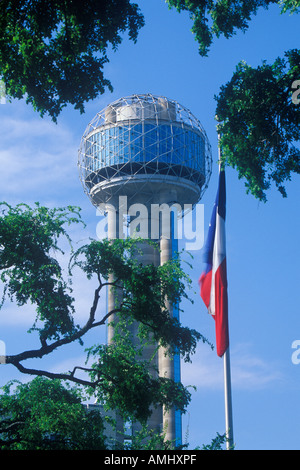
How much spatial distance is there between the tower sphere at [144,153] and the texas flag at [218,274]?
6514 cm

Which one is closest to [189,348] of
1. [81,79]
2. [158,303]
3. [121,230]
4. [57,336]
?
[158,303]

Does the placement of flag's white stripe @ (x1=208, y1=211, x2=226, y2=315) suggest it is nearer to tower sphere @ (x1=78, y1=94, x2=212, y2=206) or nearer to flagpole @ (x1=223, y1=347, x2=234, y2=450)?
flagpole @ (x1=223, y1=347, x2=234, y2=450)

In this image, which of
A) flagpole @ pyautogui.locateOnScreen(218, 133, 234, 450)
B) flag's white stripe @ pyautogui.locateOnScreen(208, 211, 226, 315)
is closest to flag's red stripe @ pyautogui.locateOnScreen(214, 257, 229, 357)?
flag's white stripe @ pyautogui.locateOnScreen(208, 211, 226, 315)

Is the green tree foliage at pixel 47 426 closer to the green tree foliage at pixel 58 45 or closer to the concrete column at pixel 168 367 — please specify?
the green tree foliage at pixel 58 45

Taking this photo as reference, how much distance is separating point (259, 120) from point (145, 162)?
238ft

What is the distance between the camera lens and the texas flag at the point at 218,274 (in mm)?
28484

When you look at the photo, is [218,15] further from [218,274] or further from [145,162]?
[145,162]

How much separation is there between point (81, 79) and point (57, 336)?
390 inches

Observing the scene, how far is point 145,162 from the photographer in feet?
317

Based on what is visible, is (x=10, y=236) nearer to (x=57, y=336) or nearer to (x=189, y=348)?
(x=57, y=336)

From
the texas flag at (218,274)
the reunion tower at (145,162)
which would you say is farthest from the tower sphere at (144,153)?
the texas flag at (218,274)

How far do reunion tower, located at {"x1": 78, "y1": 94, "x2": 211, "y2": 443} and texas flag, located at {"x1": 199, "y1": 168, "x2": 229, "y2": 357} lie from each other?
62827 mm

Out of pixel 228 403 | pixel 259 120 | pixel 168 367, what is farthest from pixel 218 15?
pixel 168 367

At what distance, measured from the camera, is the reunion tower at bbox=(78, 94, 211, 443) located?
318 feet
